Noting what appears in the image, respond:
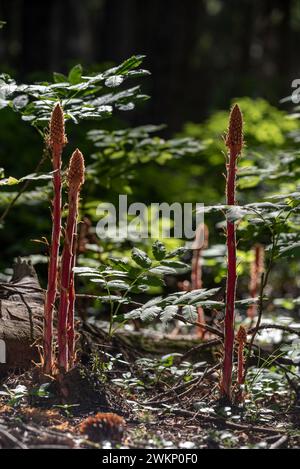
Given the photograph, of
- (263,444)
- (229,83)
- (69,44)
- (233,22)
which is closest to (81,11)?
(69,44)

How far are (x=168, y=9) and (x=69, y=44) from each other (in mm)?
2187


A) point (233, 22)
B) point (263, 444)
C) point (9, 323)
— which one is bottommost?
point (263, 444)

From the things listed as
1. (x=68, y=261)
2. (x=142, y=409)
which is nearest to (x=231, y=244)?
(x=68, y=261)

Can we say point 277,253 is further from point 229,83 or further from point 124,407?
point 229,83

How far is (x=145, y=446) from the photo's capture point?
2715 millimetres

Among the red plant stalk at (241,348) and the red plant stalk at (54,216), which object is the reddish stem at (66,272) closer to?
the red plant stalk at (54,216)

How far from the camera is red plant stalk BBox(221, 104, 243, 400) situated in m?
2.96

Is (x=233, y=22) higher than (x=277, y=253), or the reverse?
(x=233, y=22)

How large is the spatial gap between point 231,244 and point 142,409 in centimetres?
74

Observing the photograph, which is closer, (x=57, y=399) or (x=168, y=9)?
(x=57, y=399)

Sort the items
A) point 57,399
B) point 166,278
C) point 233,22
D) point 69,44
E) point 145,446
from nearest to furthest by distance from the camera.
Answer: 1. point 145,446
2. point 57,399
3. point 166,278
4. point 69,44
5. point 233,22

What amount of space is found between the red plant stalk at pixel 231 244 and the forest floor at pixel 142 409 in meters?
0.16

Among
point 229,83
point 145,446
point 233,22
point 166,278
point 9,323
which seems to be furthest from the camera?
point 233,22

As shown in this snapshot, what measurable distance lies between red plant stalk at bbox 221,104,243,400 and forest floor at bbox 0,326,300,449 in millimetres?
158
